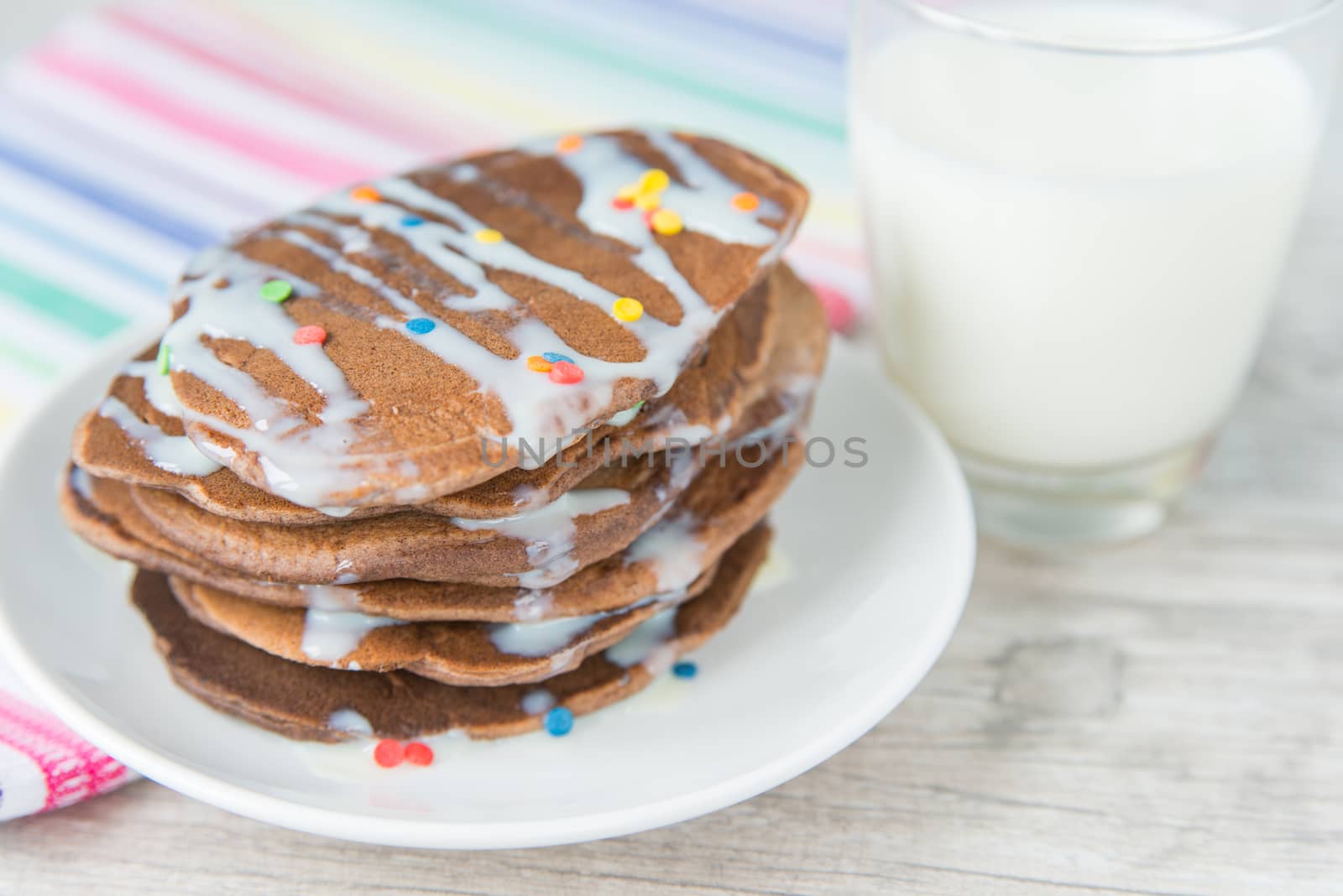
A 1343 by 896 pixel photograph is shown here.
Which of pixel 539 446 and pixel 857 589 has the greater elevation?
pixel 539 446

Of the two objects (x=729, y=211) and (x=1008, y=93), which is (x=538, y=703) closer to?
(x=729, y=211)

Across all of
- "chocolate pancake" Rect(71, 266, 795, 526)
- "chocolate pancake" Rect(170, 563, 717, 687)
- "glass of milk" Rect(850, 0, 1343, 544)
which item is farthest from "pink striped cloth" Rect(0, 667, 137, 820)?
"glass of milk" Rect(850, 0, 1343, 544)

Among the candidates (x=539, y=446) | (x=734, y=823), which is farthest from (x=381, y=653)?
(x=734, y=823)

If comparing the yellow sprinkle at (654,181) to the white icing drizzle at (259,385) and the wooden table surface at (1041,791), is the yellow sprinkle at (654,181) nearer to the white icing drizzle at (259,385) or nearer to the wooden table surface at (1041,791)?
the white icing drizzle at (259,385)

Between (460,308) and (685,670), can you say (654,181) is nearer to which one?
(460,308)

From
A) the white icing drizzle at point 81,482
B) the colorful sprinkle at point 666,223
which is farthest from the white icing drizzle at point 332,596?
the colorful sprinkle at point 666,223

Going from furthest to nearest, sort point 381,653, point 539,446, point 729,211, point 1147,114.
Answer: point 1147,114 → point 729,211 → point 381,653 → point 539,446

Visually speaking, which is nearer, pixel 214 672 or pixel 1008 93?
pixel 214 672

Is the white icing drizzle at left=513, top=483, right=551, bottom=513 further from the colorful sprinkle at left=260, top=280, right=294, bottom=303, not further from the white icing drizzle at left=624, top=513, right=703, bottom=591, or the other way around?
the colorful sprinkle at left=260, top=280, right=294, bottom=303

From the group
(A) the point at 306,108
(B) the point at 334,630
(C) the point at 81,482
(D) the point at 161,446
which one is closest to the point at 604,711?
(B) the point at 334,630
